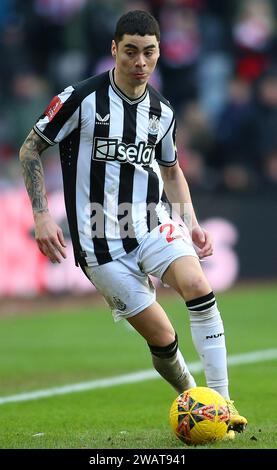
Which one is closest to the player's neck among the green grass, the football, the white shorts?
the white shorts

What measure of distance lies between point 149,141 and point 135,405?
2366 mm

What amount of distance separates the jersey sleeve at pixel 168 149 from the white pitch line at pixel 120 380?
2472 millimetres

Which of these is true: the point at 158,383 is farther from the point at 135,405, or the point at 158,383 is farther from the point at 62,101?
the point at 62,101

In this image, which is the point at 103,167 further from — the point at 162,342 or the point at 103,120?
the point at 162,342

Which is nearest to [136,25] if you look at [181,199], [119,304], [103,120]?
[103,120]

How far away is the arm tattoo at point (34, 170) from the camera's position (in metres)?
6.76

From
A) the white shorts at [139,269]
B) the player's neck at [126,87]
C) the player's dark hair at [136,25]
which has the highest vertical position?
the player's dark hair at [136,25]

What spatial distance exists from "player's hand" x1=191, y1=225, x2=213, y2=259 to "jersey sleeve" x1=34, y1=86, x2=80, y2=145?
1.08 meters

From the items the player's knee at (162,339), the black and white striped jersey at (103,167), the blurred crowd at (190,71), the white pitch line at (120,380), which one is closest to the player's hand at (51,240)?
the black and white striped jersey at (103,167)

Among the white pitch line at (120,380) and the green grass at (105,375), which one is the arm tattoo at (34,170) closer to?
the green grass at (105,375)

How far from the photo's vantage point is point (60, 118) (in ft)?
22.0

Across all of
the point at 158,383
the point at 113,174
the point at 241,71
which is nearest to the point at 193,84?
the point at 241,71

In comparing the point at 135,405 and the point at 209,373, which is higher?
the point at 209,373

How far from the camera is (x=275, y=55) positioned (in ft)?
59.0
